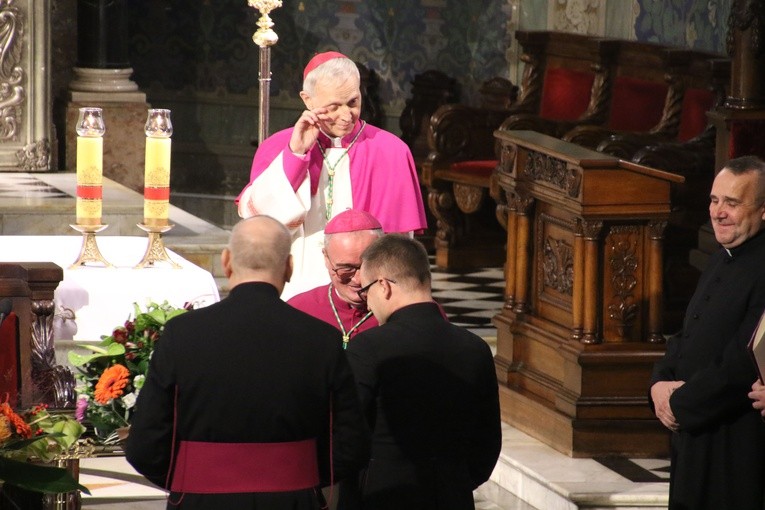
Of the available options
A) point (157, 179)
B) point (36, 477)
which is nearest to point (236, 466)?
point (36, 477)

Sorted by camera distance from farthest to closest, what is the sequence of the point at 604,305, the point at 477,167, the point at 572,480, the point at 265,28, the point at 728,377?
the point at 477,167 → the point at 604,305 → the point at 265,28 → the point at 572,480 → the point at 728,377

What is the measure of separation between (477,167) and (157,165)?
16.9 ft

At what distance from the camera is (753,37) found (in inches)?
279

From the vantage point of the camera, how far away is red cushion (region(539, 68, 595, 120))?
10.5 m

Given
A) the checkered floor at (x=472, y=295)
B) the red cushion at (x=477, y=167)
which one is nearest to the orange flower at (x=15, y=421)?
the checkered floor at (x=472, y=295)

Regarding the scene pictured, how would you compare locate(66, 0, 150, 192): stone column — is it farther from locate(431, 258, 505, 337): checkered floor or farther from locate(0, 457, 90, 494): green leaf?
locate(0, 457, 90, 494): green leaf

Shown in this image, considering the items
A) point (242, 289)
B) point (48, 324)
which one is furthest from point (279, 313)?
point (48, 324)

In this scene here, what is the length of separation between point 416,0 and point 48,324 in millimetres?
8178

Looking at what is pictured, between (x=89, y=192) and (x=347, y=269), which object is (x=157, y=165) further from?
(x=347, y=269)

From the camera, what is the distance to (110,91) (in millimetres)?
10477

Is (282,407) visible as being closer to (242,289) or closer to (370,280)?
(242,289)

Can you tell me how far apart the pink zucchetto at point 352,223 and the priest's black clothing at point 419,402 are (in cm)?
46

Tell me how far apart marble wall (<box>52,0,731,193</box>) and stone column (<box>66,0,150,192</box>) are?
6.73 feet

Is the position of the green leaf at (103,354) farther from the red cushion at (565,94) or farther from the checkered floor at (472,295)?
the red cushion at (565,94)
